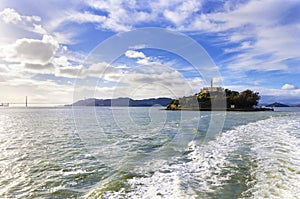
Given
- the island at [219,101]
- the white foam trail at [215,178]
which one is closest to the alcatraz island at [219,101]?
the island at [219,101]

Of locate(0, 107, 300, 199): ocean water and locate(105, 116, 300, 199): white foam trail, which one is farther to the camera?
locate(0, 107, 300, 199): ocean water

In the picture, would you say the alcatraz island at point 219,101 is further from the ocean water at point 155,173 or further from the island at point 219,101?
the ocean water at point 155,173

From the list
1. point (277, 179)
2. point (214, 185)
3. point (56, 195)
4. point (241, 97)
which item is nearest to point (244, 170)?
point (277, 179)

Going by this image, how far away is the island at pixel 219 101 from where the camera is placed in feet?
268

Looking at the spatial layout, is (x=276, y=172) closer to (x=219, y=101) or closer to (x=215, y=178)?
(x=215, y=178)

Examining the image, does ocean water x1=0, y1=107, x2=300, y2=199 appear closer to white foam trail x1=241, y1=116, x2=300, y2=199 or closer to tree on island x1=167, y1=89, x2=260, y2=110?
white foam trail x1=241, y1=116, x2=300, y2=199

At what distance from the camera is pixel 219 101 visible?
86375 millimetres

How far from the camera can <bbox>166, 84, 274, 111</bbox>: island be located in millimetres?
81625

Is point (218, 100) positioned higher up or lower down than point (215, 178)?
higher up

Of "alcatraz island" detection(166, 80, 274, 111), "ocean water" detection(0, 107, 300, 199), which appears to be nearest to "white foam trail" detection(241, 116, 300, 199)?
"ocean water" detection(0, 107, 300, 199)

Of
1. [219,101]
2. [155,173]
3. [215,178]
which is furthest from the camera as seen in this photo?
[219,101]

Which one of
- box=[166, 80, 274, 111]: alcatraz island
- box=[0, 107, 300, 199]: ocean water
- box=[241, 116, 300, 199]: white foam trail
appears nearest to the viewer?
box=[241, 116, 300, 199]: white foam trail

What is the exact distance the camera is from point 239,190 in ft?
17.7

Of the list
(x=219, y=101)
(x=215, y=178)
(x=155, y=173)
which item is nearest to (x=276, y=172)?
(x=215, y=178)
